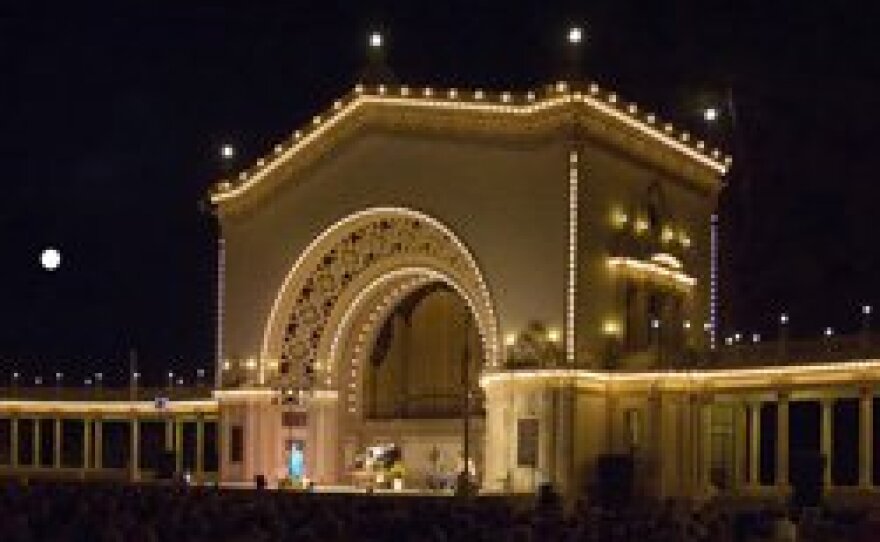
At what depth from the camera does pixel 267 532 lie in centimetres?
1869

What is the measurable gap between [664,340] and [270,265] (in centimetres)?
1395

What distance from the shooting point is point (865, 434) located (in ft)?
148

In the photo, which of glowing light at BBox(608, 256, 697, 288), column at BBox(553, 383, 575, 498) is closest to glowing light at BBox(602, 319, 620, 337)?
glowing light at BBox(608, 256, 697, 288)

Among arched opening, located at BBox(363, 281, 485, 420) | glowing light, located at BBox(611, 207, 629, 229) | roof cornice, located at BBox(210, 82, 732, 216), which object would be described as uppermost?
roof cornice, located at BBox(210, 82, 732, 216)

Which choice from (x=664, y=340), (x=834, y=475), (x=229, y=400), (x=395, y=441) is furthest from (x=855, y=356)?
(x=229, y=400)

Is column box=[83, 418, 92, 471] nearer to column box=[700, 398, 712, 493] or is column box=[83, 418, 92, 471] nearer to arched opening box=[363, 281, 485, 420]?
arched opening box=[363, 281, 485, 420]

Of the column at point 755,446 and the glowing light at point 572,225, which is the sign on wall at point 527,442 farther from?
the column at point 755,446

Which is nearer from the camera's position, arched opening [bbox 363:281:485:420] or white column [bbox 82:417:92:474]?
arched opening [bbox 363:281:485:420]

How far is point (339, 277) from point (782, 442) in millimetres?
16518

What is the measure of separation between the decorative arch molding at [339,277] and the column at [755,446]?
8610 mm

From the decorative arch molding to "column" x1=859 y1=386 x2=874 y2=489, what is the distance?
1219 cm

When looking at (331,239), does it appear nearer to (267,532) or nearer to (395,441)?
(395,441)

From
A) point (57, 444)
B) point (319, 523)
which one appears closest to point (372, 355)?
point (57, 444)

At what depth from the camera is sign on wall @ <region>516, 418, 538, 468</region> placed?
48875 mm
